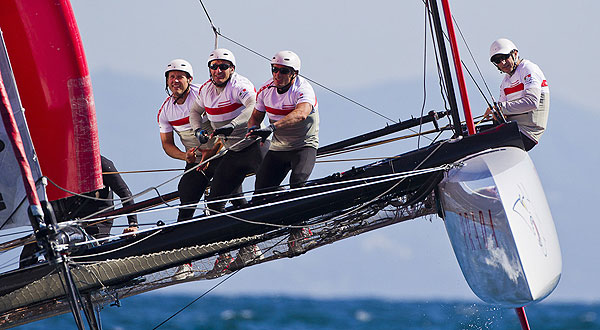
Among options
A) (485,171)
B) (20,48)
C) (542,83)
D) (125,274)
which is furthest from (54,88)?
(542,83)

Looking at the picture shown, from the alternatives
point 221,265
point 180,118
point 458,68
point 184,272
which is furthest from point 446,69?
point 180,118

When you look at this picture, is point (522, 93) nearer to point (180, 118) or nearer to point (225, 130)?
point (225, 130)

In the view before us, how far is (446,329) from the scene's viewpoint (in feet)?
54.3

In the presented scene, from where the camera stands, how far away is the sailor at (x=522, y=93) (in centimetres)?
657

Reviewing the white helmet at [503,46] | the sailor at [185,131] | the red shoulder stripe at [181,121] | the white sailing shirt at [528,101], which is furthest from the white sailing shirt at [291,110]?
the white helmet at [503,46]

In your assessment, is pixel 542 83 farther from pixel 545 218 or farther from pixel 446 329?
pixel 446 329

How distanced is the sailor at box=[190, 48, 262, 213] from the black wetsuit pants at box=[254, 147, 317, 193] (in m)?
0.18

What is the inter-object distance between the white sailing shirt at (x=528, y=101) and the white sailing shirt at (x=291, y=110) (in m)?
1.26

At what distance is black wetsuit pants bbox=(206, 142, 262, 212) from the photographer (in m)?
6.21

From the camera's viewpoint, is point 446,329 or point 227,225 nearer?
point 227,225

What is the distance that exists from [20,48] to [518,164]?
2.51 m

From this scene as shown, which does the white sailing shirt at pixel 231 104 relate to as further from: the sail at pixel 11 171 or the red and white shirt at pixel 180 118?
the sail at pixel 11 171

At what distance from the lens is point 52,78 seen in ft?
17.8

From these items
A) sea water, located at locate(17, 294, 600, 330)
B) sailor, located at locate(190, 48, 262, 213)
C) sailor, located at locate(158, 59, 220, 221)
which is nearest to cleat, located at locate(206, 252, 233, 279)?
sailor, located at locate(190, 48, 262, 213)
